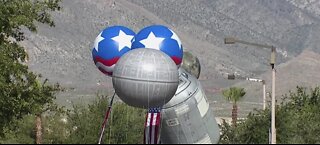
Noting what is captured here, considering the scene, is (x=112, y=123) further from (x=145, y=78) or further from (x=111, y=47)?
(x=145, y=78)

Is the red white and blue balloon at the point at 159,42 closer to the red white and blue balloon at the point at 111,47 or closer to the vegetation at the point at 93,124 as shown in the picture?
the red white and blue balloon at the point at 111,47

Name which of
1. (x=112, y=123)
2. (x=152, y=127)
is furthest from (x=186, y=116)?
(x=112, y=123)

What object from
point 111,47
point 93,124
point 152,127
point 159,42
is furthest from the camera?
point 93,124

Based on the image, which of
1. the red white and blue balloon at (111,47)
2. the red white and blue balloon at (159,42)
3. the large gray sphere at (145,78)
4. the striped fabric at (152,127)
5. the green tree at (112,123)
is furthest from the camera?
the green tree at (112,123)

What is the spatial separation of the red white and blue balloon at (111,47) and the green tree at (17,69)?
14.4 ft

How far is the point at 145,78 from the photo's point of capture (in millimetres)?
18750

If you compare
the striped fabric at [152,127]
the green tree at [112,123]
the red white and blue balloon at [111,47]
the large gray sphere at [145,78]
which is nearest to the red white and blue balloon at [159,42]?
the red white and blue balloon at [111,47]

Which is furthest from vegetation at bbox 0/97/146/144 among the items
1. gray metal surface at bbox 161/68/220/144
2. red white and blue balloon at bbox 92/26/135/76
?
red white and blue balloon at bbox 92/26/135/76

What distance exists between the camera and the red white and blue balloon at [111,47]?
72.1 ft

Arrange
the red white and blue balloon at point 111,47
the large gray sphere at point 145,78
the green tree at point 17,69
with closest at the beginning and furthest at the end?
the large gray sphere at point 145,78
the red white and blue balloon at point 111,47
the green tree at point 17,69

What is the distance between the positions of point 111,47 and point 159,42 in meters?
1.71

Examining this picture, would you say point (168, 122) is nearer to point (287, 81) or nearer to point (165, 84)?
point (165, 84)

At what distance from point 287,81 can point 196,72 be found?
164 meters

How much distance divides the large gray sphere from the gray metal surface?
3.34 meters
